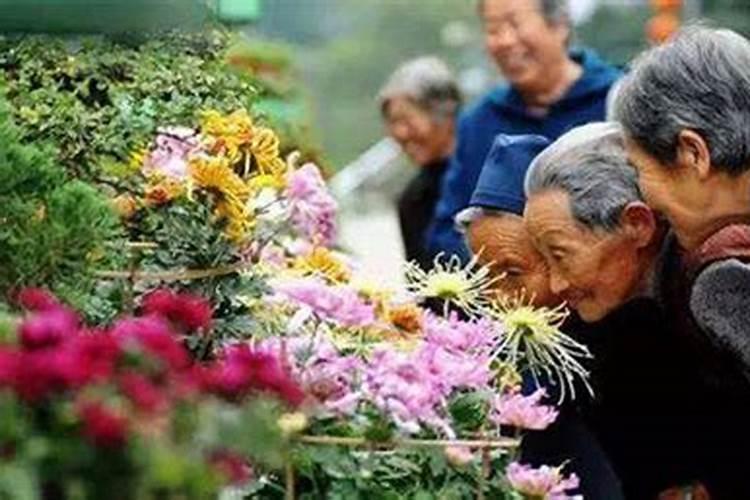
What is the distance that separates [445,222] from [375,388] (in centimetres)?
437

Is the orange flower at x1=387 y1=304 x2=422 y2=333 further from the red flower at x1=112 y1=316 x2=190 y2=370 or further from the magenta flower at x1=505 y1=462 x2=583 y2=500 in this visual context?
the red flower at x1=112 y1=316 x2=190 y2=370

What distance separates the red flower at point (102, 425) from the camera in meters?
2.40

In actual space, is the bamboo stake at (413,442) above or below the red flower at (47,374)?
below

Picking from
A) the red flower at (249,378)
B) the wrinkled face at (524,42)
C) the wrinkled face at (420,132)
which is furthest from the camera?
the wrinkled face at (420,132)

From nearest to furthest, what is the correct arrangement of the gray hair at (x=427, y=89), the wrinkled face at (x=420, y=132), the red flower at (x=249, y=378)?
the red flower at (x=249, y=378), the wrinkled face at (x=420, y=132), the gray hair at (x=427, y=89)

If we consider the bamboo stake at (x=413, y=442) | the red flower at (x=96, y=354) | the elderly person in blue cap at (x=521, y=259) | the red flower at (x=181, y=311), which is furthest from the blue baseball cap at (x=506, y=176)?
the red flower at (x=96, y=354)

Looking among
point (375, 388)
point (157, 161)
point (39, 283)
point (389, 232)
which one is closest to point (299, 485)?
point (375, 388)

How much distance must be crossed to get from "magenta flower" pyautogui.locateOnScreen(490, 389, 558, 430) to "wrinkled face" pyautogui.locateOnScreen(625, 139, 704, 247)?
0.71 meters

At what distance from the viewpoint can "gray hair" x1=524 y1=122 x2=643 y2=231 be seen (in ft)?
14.2

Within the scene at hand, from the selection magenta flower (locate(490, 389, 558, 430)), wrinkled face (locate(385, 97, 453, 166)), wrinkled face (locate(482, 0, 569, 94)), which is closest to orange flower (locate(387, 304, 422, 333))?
magenta flower (locate(490, 389, 558, 430))

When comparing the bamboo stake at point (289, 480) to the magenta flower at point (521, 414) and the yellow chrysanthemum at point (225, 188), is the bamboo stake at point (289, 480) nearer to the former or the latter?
the magenta flower at point (521, 414)

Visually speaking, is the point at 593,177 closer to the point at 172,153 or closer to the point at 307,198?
the point at 307,198

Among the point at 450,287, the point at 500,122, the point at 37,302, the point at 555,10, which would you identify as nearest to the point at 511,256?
the point at 450,287

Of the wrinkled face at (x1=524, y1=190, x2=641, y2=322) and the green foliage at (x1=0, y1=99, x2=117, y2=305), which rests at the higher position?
the green foliage at (x1=0, y1=99, x2=117, y2=305)
